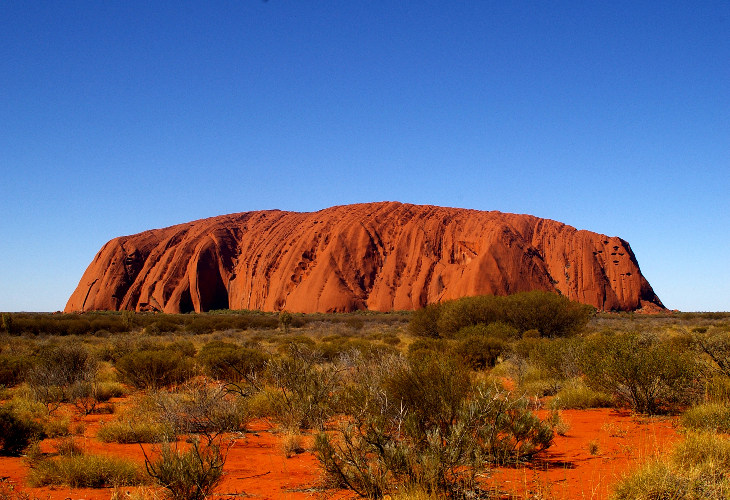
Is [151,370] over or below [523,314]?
below

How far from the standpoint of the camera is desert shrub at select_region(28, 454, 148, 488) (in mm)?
4953

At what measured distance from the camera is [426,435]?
192 inches

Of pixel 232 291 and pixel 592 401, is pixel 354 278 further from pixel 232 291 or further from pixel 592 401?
pixel 592 401

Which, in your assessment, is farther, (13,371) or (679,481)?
(13,371)

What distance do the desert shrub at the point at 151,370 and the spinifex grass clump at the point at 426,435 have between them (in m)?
6.07

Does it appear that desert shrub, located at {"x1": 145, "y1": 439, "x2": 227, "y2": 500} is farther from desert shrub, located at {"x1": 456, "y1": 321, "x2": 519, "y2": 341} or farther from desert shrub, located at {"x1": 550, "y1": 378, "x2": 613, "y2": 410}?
desert shrub, located at {"x1": 456, "y1": 321, "x2": 519, "y2": 341}

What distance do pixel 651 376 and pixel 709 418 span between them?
5.56 ft

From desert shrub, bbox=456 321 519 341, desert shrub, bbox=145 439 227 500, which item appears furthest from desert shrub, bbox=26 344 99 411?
desert shrub, bbox=456 321 519 341

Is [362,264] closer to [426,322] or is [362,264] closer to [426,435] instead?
[426,322]

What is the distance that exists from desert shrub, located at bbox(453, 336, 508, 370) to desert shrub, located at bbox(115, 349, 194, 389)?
6841mm

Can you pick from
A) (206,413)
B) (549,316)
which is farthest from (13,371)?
(549,316)

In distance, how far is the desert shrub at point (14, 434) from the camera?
6.37 metres

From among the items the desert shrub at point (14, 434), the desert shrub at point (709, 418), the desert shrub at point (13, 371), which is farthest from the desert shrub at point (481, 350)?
the desert shrub at point (13, 371)

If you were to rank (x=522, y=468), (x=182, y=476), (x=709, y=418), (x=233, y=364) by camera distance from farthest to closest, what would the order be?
(x=233, y=364), (x=709, y=418), (x=522, y=468), (x=182, y=476)
